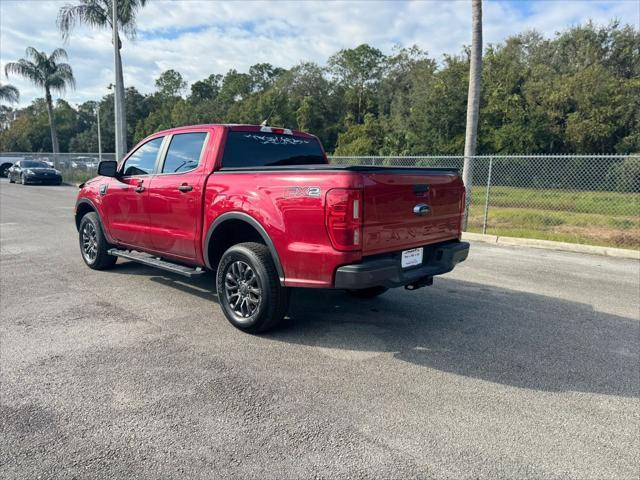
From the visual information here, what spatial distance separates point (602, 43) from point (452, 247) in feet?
130

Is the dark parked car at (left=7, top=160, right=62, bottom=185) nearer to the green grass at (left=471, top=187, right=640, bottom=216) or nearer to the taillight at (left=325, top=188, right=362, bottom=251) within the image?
the green grass at (left=471, top=187, right=640, bottom=216)

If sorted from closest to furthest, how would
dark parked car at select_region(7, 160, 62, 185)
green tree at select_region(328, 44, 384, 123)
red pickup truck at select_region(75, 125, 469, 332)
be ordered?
red pickup truck at select_region(75, 125, 469, 332) → dark parked car at select_region(7, 160, 62, 185) → green tree at select_region(328, 44, 384, 123)

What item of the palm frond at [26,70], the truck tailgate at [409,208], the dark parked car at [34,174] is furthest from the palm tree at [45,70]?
the truck tailgate at [409,208]

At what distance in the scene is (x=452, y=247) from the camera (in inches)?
181

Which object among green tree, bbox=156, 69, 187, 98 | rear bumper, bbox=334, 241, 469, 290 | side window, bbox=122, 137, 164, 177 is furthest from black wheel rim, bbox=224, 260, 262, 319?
green tree, bbox=156, 69, 187, 98

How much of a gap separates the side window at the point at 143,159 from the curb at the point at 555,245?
23.7 ft

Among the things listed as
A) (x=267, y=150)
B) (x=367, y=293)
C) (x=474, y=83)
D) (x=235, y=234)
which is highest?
(x=474, y=83)

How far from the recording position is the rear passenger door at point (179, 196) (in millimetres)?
4836

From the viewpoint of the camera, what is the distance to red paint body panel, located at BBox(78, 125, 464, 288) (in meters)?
3.68

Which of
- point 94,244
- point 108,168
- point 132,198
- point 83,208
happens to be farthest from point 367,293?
point 83,208

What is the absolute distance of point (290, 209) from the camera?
3855 mm

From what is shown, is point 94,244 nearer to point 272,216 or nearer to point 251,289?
point 251,289

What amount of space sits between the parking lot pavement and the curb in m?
3.44

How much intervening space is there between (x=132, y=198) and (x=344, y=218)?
331cm
